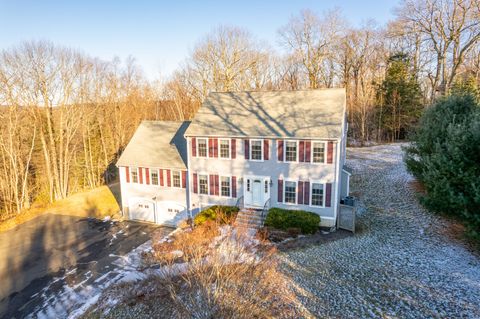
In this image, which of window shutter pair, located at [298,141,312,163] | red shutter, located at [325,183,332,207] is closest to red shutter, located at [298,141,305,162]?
window shutter pair, located at [298,141,312,163]

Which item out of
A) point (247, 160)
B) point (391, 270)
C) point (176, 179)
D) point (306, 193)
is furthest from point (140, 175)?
point (391, 270)

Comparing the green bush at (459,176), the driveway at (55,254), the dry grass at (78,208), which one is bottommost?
the driveway at (55,254)

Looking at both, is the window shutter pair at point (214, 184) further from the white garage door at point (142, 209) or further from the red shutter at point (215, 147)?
the white garage door at point (142, 209)

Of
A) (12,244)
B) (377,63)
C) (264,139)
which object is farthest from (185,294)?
(377,63)

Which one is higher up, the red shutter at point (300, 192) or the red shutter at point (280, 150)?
the red shutter at point (280, 150)

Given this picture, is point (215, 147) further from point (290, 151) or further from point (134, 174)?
point (134, 174)

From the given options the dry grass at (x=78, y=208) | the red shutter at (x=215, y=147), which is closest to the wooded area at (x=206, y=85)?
the dry grass at (x=78, y=208)

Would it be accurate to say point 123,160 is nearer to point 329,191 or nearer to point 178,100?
point 329,191
